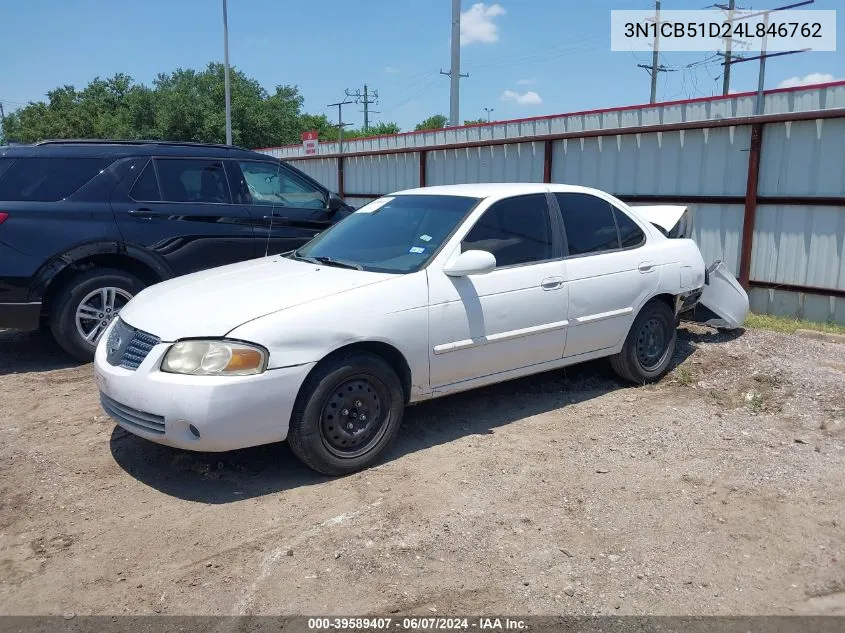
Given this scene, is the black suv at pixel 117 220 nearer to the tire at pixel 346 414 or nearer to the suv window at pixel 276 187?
the suv window at pixel 276 187

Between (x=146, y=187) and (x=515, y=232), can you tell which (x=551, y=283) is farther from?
(x=146, y=187)

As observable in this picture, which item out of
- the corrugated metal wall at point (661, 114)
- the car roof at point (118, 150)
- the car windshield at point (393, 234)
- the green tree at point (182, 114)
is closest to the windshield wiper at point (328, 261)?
the car windshield at point (393, 234)

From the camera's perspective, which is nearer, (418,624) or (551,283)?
(418,624)

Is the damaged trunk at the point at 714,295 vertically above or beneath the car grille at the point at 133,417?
above

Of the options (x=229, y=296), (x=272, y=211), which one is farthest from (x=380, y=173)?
(x=229, y=296)

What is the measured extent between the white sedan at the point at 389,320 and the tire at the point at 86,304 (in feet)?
6.25

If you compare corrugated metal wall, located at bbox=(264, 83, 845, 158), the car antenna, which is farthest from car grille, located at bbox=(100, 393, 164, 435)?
corrugated metal wall, located at bbox=(264, 83, 845, 158)

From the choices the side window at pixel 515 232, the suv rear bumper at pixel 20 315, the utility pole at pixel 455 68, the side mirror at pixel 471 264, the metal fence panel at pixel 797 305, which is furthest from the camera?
the utility pole at pixel 455 68

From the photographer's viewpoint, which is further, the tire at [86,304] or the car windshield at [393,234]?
the tire at [86,304]

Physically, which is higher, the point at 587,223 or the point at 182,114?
the point at 182,114

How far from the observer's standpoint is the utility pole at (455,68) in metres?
19.5

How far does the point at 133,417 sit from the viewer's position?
159 inches

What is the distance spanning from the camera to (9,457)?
4551mm

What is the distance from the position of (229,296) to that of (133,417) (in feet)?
2.82
